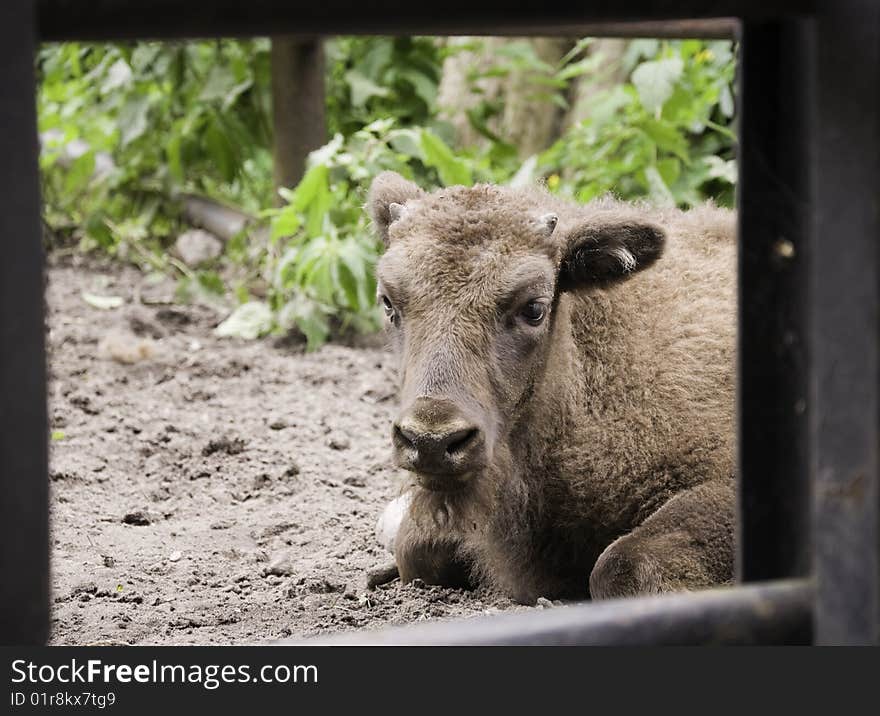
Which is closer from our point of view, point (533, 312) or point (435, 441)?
point (435, 441)

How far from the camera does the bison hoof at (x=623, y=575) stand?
3.78 meters

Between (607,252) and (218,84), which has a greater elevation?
(218,84)

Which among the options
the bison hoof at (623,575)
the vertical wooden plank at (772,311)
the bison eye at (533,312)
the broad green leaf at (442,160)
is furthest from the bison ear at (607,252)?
the broad green leaf at (442,160)

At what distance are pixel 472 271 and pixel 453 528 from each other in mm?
896

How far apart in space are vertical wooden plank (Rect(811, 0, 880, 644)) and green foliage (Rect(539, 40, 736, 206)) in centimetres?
540

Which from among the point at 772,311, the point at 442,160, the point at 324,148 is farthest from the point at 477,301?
the point at 324,148

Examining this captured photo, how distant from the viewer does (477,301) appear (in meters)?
3.89

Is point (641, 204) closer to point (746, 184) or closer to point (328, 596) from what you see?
point (328, 596)

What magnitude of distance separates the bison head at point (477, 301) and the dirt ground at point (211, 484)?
758 mm

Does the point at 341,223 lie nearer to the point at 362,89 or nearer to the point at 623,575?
the point at 362,89

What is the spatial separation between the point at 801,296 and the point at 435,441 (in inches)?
72.4

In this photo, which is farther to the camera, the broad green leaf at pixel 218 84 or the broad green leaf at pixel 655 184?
the broad green leaf at pixel 218 84

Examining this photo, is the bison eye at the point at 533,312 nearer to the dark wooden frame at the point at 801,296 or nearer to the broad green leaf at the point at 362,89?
the dark wooden frame at the point at 801,296

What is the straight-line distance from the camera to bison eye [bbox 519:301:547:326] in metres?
4.02
